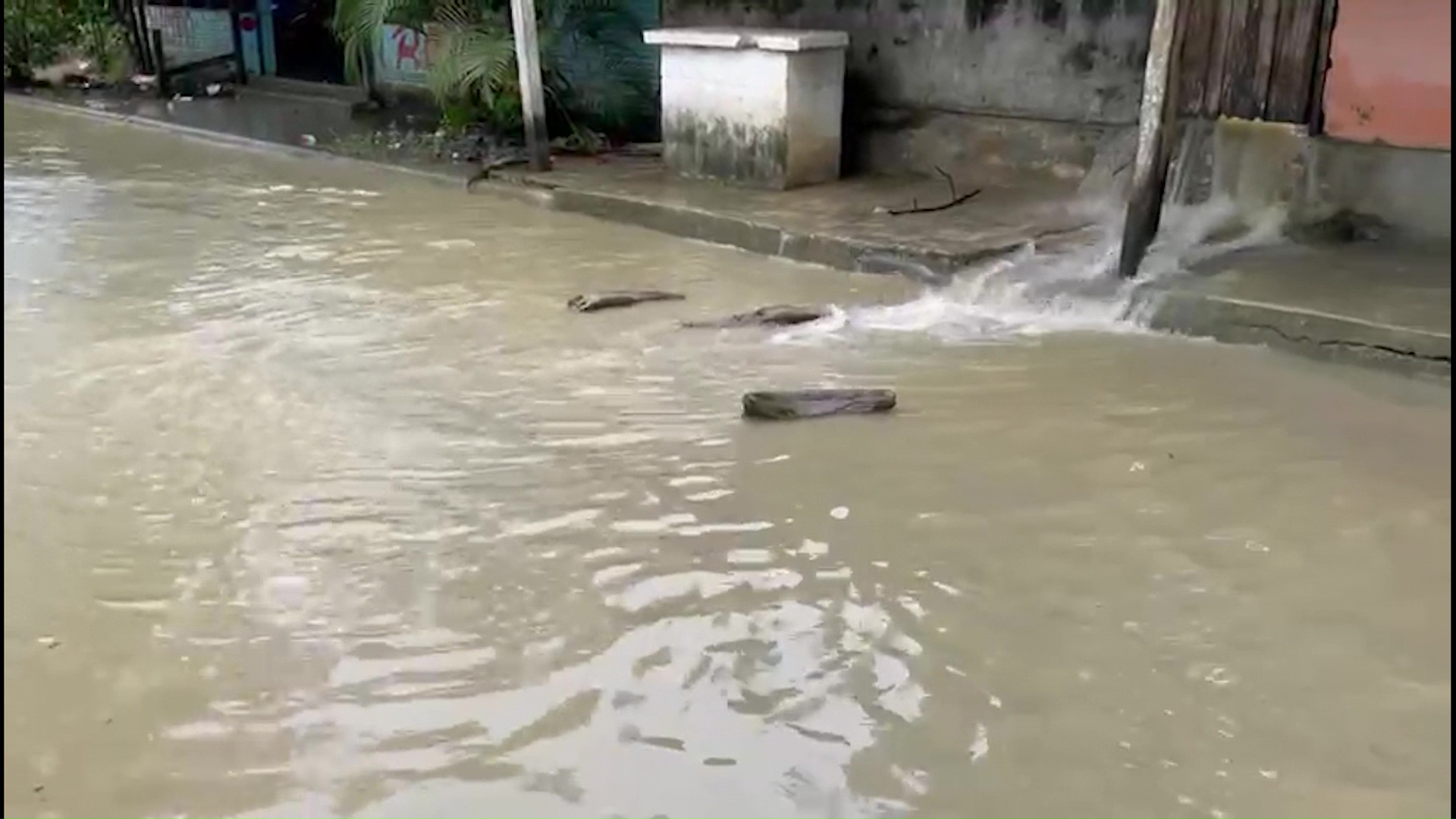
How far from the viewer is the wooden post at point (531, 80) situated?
10.3 metres

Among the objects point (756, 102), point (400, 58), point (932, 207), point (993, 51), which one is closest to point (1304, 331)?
point (932, 207)

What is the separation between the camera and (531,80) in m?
10.4

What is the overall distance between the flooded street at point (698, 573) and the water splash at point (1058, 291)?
96 mm

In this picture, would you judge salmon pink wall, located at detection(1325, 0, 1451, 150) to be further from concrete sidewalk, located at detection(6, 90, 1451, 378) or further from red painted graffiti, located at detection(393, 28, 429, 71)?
red painted graffiti, located at detection(393, 28, 429, 71)

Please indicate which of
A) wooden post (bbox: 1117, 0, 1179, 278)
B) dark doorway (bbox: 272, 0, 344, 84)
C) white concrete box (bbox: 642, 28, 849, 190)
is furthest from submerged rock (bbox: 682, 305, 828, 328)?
dark doorway (bbox: 272, 0, 344, 84)

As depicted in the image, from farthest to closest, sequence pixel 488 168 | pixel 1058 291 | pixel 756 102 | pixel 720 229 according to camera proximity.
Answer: pixel 488 168, pixel 756 102, pixel 720 229, pixel 1058 291

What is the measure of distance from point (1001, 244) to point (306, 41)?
12.7m

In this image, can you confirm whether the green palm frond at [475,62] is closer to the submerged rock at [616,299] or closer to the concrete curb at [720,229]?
the concrete curb at [720,229]

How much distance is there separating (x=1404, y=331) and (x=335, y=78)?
44.3ft

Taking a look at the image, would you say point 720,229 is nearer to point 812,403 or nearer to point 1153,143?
point 1153,143

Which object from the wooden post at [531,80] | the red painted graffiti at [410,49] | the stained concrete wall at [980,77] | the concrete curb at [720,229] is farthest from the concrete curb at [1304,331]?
the red painted graffiti at [410,49]

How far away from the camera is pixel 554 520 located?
179 inches

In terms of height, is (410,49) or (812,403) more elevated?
(410,49)

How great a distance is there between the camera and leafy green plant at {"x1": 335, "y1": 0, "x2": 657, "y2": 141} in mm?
11414
